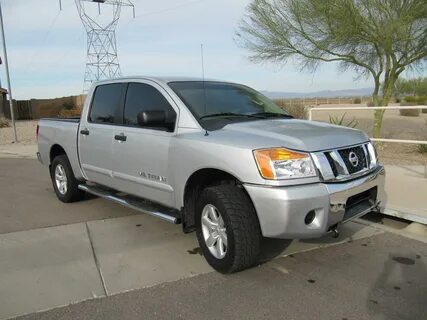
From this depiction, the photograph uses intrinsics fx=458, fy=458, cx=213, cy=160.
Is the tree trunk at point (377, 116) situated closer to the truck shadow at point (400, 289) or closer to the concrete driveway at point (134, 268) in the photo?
the concrete driveway at point (134, 268)

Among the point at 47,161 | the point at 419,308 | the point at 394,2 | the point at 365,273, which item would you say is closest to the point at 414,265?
the point at 365,273

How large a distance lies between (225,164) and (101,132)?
2.36 m

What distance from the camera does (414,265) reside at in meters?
4.44

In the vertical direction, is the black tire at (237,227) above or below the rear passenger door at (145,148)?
below

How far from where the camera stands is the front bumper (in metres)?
3.75

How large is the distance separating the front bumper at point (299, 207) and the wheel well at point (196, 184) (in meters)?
0.49

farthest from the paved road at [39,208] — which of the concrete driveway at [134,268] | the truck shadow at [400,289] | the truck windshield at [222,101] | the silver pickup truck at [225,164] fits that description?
the truck shadow at [400,289]

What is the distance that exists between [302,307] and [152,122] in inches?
92.1

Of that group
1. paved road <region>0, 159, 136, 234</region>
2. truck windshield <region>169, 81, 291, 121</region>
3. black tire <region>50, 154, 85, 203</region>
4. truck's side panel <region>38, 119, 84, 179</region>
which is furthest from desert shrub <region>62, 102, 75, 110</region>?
truck windshield <region>169, 81, 291, 121</region>

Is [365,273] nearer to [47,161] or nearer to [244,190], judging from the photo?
[244,190]

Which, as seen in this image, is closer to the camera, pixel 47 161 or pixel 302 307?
pixel 302 307

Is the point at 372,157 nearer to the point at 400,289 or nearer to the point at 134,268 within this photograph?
the point at 400,289

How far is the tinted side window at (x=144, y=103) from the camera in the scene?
4844 millimetres

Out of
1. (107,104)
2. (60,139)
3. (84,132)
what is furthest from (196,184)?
(60,139)
